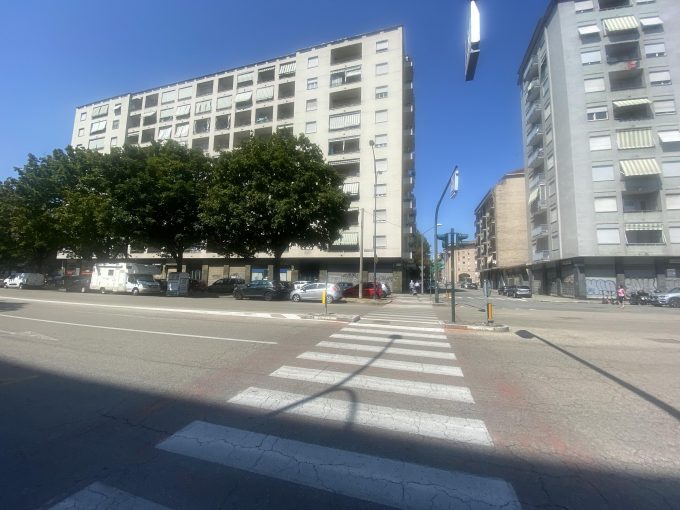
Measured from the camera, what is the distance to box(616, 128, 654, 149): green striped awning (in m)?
31.6

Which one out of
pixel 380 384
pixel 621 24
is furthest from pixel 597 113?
pixel 380 384

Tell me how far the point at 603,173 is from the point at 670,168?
203 inches

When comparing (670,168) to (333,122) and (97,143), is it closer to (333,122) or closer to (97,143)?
(333,122)

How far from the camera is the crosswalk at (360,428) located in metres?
2.59

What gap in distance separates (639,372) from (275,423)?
254 inches

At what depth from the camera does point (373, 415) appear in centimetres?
400

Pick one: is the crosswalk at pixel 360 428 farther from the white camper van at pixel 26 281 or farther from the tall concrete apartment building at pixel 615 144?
the white camper van at pixel 26 281

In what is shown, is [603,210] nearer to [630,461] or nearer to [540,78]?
[540,78]

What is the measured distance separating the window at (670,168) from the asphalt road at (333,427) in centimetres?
3405

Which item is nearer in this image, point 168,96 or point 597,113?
point 597,113

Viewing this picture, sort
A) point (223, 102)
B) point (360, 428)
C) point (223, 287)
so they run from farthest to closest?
1. point (223, 102)
2. point (223, 287)
3. point (360, 428)

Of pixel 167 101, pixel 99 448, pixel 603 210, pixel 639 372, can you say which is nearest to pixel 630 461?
pixel 639 372

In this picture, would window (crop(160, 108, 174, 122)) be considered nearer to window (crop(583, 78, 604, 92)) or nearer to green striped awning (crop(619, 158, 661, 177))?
window (crop(583, 78, 604, 92))

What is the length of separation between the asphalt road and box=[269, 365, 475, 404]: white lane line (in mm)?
44
